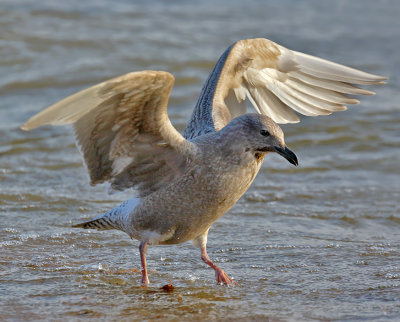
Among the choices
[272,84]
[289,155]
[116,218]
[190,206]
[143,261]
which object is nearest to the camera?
[289,155]

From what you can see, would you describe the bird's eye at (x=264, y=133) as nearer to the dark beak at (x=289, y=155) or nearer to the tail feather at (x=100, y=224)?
the dark beak at (x=289, y=155)

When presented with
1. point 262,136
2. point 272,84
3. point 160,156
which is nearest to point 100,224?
point 160,156

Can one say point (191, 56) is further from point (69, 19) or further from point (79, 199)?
point (79, 199)

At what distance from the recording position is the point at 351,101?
19.5ft

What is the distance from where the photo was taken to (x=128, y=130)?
478cm

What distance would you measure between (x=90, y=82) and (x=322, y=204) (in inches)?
205

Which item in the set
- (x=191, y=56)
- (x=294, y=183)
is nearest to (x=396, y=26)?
(x=191, y=56)

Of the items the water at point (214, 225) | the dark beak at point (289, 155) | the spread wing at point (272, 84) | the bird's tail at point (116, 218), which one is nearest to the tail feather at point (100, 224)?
the bird's tail at point (116, 218)

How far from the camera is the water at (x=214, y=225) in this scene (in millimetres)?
4648

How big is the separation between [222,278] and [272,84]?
6.67 feet

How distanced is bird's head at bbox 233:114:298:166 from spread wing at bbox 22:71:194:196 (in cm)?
40

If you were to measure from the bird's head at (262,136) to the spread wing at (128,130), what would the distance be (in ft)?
1.30

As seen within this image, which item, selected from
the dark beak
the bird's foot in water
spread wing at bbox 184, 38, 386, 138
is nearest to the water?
the bird's foot in water

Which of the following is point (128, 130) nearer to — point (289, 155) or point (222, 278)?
point (289, 155)
